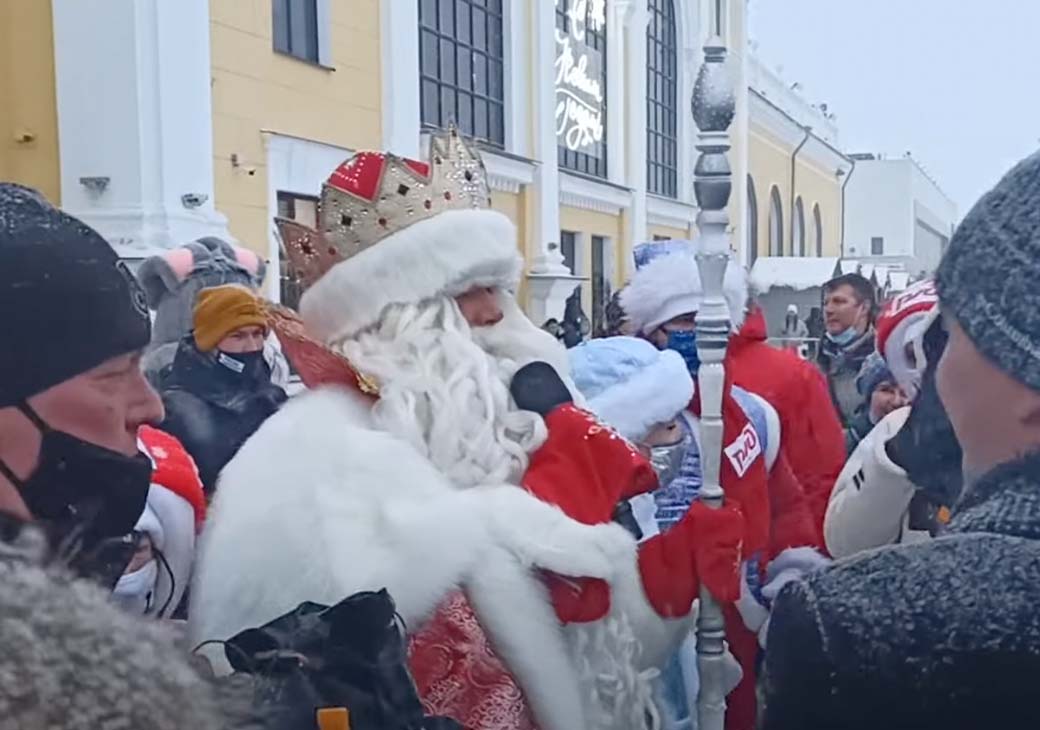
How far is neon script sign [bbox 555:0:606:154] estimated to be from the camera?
1490 centimetres

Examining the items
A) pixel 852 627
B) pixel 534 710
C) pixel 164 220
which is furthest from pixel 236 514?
pixel 164 220

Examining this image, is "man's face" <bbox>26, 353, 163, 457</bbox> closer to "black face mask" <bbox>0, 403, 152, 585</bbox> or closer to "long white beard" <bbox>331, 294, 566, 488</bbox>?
"black face mask" <bbox>0, 403, 152, 585</bbox>

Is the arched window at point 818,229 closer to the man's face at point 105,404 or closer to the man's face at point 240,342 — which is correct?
the man's face at point 240,342

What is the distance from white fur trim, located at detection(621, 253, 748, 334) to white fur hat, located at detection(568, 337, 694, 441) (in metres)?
0.57

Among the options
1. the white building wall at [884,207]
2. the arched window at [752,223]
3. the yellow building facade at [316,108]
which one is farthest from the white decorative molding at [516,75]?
the white building wall at [884,207]

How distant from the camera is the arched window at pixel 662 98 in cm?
1897

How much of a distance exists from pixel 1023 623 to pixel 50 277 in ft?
3.24

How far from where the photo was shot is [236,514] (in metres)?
1.76

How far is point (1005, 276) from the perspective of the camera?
3.03 ft

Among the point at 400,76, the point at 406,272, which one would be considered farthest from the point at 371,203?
the point at 400,76

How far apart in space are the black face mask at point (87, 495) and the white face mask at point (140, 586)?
0.26 meters

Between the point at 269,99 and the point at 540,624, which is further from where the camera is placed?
the point at 269,99

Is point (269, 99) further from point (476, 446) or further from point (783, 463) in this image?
point (476, 446)

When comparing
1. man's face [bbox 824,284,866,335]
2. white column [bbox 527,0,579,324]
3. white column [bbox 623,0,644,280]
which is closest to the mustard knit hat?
man's face [bbox 824,284,866,335]
